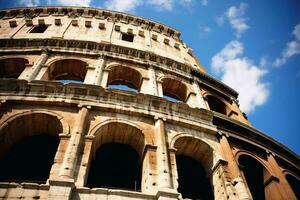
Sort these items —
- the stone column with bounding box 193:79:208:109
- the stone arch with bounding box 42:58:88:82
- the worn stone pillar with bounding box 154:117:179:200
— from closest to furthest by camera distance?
the worn stone pillar with bounding box 154:117:179:200 < the stone column with bounding box 193:79:208:109 < the stone arch with bounding box 42:58:88:82

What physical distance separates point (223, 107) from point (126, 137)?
670 centimetres

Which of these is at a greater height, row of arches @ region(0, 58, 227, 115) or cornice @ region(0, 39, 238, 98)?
cornice @ region(0, 39, 238, 98)

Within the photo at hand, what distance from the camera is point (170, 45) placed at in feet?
53.4

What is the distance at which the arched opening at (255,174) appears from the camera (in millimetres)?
10070

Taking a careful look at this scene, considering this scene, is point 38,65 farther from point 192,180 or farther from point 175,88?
point 192,180

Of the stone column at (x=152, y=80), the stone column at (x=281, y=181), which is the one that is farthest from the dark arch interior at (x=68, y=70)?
the stone column at (x=281, y=181)

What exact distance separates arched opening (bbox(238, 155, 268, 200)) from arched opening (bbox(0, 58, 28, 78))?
9.83 m

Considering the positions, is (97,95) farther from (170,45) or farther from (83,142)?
(170,45)

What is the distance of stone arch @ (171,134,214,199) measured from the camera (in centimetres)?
909

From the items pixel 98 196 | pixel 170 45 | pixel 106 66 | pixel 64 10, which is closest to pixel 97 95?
pixel 106 66

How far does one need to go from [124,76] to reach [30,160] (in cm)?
550

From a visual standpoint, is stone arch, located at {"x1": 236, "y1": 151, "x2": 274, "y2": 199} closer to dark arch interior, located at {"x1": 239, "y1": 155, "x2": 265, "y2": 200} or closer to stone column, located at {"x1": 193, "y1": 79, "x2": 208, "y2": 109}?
dark arch interior, located at {"x1": 239, "y1": 155, "x2": 265, "y2": 200}

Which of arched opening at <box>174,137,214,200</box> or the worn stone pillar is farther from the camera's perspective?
arched opening at <box>174,137,214,200</box>

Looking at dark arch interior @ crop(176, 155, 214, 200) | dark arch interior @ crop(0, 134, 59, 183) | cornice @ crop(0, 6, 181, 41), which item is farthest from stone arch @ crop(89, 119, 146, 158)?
cornice @ crop(0, 6, 181, 41)
